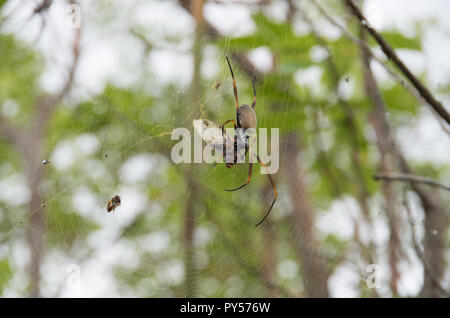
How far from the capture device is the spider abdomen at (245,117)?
0.80 meters

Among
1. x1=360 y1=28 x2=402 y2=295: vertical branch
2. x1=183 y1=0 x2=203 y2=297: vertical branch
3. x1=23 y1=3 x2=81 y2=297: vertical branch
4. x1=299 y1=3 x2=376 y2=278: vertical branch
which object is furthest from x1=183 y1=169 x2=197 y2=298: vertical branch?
x1=360 y1=28 x2=402 y2=295: vertical branch

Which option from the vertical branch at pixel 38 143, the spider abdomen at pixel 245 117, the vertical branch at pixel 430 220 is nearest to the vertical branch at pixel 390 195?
the vertical branch at pixel 430 220

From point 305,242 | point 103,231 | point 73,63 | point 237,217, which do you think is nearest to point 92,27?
point 73,63

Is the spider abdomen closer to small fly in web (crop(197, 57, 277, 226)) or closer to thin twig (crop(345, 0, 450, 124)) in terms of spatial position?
small fly in web (crop(197, 57, 277, 226))

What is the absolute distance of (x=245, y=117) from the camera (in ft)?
2.64

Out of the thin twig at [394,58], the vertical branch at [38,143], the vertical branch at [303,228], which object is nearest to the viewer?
the thin twig at [394,58]

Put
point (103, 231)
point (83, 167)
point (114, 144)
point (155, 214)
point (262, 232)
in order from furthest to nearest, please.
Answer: point (262, 232) < point (155, 214) < point (103, 231) < point (83, 167) < point (114, 144)

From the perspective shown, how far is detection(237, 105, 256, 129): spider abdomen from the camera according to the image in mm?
799

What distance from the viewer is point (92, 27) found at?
3.28ft

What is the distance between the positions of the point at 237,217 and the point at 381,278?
0.55 metres

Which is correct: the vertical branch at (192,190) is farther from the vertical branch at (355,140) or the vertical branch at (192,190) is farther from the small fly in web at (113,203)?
the vertical branch at (355,140)

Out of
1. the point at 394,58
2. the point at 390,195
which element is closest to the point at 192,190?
the point at 394,58

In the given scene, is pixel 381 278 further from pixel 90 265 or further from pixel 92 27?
pixel 92 27
